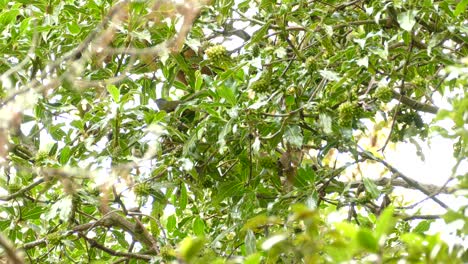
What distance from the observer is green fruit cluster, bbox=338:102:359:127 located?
7.04ft

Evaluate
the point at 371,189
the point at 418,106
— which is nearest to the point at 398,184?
the point at 418,106

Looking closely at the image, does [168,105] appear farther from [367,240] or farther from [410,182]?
[367,240]

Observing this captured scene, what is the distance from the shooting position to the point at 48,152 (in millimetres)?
2510

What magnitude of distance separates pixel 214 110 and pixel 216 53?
35cm

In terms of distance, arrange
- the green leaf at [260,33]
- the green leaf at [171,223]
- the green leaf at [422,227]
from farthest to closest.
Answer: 1. the green leaf at [171,223]
2. the green leaf at [422,227]
3. the green leaf at [260,33]

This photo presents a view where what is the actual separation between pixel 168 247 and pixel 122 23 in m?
0.71

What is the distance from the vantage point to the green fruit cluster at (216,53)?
246 cm

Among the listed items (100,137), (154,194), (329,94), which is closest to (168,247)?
(154,194)

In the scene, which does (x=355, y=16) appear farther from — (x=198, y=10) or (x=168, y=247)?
(x=168, y=247)

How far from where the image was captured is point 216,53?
246 cm

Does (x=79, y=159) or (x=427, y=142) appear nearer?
(x=79, y=159)

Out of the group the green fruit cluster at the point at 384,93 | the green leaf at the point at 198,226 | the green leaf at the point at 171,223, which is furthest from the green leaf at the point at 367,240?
the green leaf at the point at 171,223

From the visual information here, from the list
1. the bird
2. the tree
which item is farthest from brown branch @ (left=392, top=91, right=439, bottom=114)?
the bird

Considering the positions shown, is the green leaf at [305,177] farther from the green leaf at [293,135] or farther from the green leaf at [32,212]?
the green leaf at [32,212]
